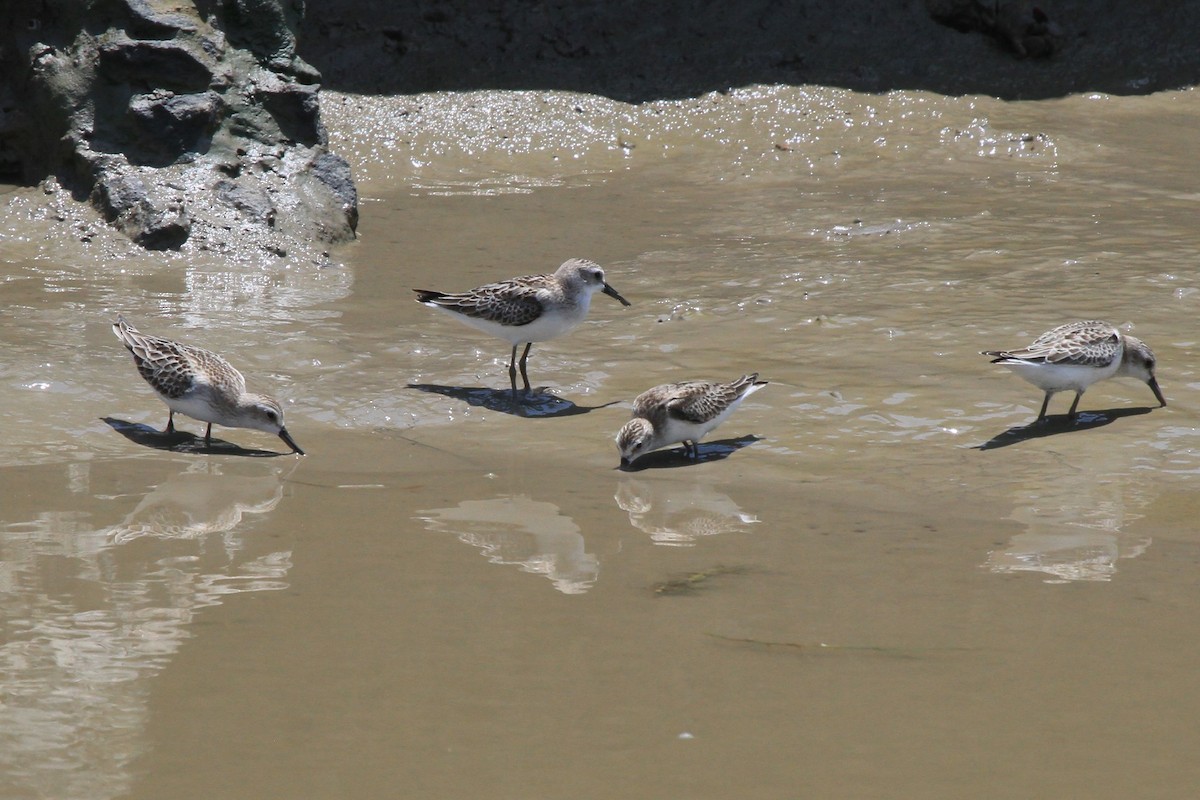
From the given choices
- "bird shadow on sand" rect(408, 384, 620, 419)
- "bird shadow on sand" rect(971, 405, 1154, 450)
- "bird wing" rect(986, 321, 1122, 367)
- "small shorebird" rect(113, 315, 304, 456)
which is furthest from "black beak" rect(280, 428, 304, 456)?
"bird wing" rect(986, 321, 1122, 367)

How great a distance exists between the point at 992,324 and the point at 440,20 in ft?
34.2

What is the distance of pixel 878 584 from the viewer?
5.84 meters

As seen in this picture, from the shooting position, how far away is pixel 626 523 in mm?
6863

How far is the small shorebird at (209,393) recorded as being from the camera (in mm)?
8125

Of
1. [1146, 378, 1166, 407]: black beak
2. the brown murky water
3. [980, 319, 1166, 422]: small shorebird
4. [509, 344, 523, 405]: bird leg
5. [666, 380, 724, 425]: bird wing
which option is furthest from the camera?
[509, 344, 523, 405]: bird leg

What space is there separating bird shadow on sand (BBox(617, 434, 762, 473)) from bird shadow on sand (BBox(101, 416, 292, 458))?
2.13 metres

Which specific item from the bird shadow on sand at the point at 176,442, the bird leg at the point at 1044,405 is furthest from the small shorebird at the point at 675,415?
the bird shadow on sand at the point at 176,442

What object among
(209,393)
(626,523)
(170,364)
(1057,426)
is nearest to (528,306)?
(209,393)

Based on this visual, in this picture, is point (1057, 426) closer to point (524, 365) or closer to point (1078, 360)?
point (1078, 360)

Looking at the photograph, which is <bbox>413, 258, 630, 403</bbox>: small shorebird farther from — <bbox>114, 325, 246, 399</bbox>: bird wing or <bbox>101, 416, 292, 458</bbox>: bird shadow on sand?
<bbox>101, 416, 292, 458</bbox>: bird shadow on sand

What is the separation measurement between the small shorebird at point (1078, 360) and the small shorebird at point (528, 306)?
2766 mm

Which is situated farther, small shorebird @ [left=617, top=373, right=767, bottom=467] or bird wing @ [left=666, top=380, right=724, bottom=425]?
bird wing @ [left=666, top=380, right=724, bottom=425]

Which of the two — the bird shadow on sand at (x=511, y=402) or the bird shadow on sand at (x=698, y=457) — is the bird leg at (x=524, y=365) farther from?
the bird shadow on sand at (x=698, y=457)

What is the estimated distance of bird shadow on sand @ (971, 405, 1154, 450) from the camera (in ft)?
26.7
